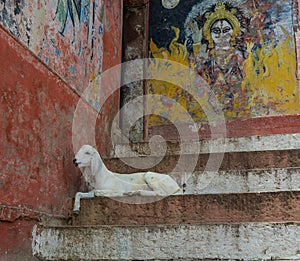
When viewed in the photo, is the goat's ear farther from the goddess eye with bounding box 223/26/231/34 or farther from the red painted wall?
the goddess eye with bounding box 223/26/231/34

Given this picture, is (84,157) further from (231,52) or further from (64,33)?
(231,52)

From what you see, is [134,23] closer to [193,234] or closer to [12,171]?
[12,171]

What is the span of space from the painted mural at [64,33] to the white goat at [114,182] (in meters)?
0.92

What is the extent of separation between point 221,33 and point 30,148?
444cm

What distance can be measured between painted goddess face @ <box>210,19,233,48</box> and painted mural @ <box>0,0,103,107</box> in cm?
209

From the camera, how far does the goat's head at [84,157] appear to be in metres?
4.25

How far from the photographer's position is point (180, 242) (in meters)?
2.99

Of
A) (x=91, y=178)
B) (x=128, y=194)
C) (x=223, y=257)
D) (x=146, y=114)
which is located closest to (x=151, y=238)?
(x=223, y=257)

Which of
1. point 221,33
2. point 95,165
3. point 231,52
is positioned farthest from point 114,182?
point 221,33

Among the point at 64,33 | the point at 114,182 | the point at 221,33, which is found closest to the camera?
the point at 114,182

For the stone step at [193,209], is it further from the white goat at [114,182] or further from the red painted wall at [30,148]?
the red painted wall at [30,148]

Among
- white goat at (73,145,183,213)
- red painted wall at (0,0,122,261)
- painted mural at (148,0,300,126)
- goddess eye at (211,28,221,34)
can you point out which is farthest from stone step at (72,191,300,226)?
goddess eye at (211,28,221,34)

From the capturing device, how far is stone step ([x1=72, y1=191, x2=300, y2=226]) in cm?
330

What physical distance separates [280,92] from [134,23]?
2620 millimetres
